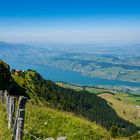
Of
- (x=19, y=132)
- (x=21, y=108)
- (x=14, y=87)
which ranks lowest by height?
(x=14, y=87)

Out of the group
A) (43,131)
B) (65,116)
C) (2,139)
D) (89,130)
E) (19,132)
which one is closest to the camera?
(19,132)

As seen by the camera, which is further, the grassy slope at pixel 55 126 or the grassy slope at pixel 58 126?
the grassy slope at pixel 58 126

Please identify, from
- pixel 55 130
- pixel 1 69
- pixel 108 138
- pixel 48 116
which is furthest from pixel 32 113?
pixel 1 69

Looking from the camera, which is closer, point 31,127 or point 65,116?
point 31,127

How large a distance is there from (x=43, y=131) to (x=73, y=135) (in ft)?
7.83

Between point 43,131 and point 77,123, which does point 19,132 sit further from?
point 77,123

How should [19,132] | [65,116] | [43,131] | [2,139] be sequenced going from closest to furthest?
[19,132]
[2,139]
[43,131]
[65,116]

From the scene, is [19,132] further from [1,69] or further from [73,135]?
[1,69]

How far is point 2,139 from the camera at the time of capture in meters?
21.3

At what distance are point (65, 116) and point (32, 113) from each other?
9.37ft

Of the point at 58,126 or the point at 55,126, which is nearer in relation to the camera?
the point at 55,126

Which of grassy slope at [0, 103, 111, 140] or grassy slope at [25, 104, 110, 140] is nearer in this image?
grassy slope at [0, 103, 111, 140]

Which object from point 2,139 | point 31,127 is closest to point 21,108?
point 2,139

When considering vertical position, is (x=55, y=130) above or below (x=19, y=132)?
below
